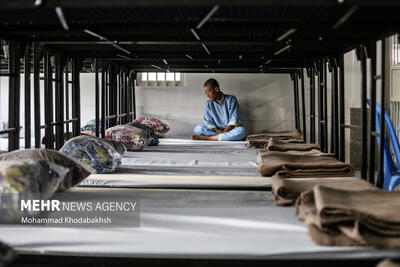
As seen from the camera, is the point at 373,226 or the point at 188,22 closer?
the point at 373,226

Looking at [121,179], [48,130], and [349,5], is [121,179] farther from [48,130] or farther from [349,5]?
[349,5]

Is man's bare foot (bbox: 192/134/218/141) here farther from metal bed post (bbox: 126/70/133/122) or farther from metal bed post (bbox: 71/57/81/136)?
metal bed post (bbox: 71/57/81/136)

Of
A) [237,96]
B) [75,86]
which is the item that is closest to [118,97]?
[75,86]

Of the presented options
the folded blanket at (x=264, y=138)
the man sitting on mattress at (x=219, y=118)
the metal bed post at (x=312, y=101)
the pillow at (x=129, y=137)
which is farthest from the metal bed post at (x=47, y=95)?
the man sitting on mattress at (x=219, y=118)

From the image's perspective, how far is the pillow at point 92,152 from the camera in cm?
280

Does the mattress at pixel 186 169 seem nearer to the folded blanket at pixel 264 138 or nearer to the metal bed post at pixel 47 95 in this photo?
the folded blanket at pixel 264 138

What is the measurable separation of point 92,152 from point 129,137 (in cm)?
133

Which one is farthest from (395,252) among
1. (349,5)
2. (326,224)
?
(349,5)

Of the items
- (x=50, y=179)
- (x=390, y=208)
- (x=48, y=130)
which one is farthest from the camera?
(x=48, y=130)

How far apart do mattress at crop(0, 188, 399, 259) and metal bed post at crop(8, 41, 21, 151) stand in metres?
1.03

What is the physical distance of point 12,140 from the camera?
8.80ft

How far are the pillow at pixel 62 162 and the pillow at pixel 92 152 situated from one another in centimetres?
51

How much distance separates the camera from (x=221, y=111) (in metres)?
6.30

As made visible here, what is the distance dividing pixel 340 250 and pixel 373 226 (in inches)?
5.5
